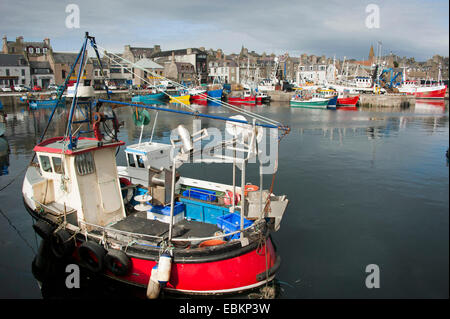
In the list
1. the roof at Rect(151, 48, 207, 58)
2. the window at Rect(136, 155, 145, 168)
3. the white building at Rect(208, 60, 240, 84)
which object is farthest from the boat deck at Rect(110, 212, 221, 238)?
the roof at Rect(151, 48, 207, 58)

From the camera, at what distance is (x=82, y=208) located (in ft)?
35.4

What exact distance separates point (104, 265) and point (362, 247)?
983cm

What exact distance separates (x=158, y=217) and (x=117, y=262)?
2400 millimetres

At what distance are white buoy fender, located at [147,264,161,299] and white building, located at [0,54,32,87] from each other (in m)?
→ 93.0

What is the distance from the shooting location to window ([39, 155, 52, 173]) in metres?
11.4

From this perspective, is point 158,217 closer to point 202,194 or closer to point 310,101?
point 202,194

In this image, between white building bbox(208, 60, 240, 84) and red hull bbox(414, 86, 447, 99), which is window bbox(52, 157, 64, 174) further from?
white building bbox(208, 60, 240, 84)

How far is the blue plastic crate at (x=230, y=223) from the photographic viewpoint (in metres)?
10.3

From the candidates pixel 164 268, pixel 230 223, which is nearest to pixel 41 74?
pixel 230 223

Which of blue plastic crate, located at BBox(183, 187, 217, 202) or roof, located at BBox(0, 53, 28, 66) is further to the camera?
roof, located at BBox(0, 53, 28, 66)

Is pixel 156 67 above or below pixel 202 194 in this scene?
above

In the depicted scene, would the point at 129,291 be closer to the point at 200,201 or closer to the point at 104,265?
the point at 104,265

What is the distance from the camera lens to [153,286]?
352 inches

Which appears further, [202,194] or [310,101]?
[310,101]
